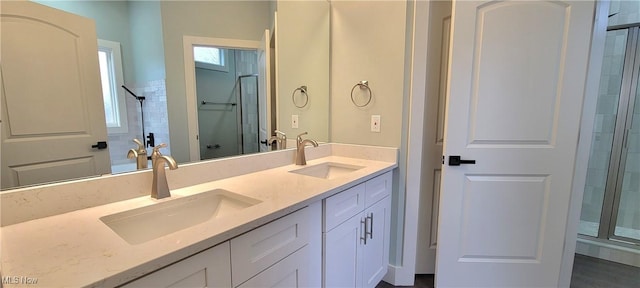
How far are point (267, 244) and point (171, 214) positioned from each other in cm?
42

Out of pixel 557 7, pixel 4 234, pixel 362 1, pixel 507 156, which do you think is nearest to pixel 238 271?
pixel 4 234

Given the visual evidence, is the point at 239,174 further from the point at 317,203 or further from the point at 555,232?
the point at 555,232

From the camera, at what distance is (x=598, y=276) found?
6.42 ft

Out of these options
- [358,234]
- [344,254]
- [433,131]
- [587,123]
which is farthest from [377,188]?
[587,123]

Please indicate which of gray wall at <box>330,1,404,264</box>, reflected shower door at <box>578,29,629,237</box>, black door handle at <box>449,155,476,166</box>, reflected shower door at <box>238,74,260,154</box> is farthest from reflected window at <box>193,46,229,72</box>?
reflected shower door at <box>578,29,629,237</box>

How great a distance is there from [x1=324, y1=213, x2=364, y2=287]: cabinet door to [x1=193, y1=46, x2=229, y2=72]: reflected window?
961 millimetres

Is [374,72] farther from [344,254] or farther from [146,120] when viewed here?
[146,120]

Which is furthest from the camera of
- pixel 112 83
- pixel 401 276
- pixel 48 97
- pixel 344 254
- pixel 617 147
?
pixel 617 147

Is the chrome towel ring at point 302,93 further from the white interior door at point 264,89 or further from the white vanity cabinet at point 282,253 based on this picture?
the white vanity cabinet at point 282,253

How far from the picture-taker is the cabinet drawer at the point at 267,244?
2.70ft

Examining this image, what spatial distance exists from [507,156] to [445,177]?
1.19 feet

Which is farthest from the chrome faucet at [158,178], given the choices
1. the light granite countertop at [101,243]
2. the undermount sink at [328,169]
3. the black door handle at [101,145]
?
the undermount sink at [328,169]

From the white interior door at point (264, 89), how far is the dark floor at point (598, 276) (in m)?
1.30

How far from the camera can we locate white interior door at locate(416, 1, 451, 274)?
173cm
